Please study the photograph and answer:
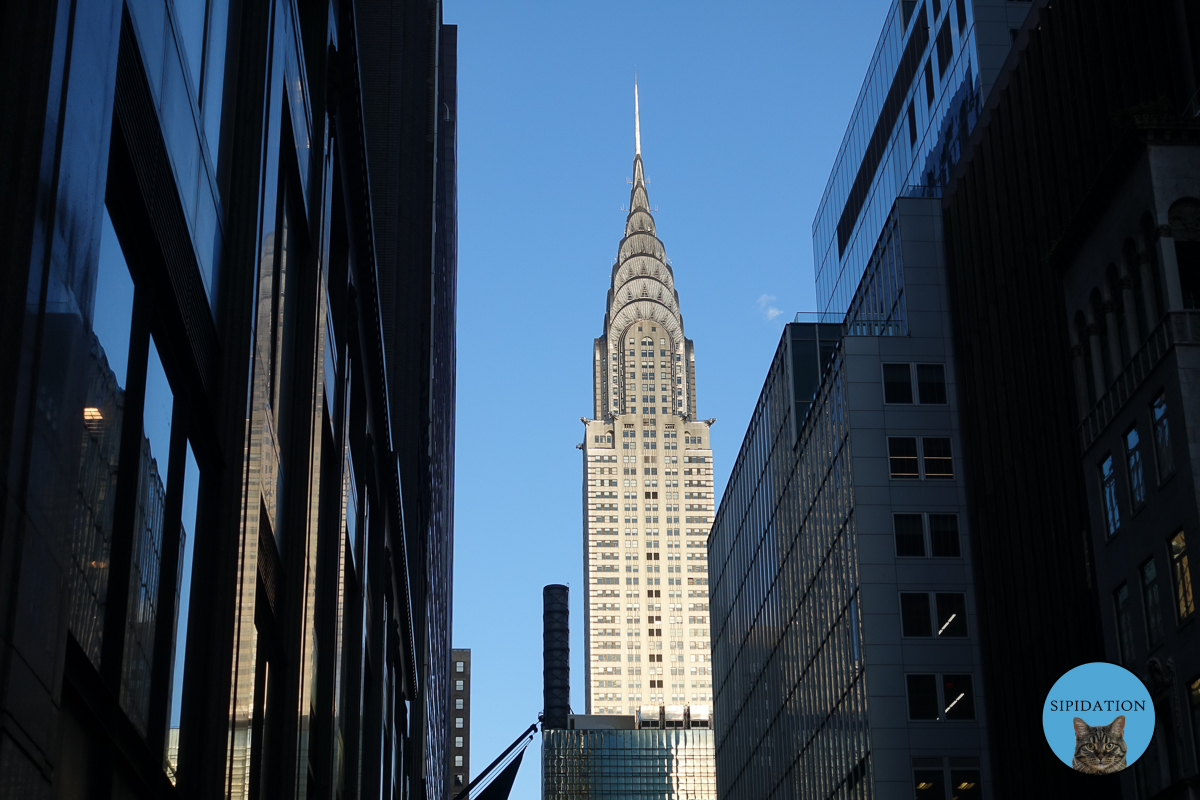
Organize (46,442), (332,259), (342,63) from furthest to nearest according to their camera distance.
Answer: (332,259) < (342,63) < (46,442)

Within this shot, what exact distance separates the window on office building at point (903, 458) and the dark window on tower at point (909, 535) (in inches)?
79.7

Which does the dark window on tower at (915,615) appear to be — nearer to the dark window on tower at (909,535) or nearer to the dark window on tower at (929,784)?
the dark window on tower at (909,535)

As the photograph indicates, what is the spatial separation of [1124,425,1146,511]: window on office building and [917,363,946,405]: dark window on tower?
32.4 meters

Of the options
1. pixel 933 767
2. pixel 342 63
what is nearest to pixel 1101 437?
pixel 342 63

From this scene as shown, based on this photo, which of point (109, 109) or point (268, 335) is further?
point (268, 335)

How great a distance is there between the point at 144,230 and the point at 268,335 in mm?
6551

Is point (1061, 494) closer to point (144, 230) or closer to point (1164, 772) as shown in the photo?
point (1164, 772)

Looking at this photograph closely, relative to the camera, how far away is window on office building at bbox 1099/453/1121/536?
3972 centimetres

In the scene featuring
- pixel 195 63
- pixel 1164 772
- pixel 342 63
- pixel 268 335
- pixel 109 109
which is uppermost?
pixel 342 63

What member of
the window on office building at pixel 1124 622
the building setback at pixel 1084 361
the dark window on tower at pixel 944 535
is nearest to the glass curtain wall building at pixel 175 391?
the building setback at pixel 1084 361

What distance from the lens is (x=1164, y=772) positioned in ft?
118

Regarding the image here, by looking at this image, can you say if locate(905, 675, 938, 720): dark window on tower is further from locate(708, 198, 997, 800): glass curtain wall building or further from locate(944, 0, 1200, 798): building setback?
locate(944, 0, 1200, 798): building setback

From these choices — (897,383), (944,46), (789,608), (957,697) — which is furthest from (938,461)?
(944,46)

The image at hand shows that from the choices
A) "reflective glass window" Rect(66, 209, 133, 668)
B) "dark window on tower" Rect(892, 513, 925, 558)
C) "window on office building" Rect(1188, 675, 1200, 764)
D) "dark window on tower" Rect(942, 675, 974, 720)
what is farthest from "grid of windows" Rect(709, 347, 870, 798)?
"reflective glass window" Rect(66, 209, 133, 668)
